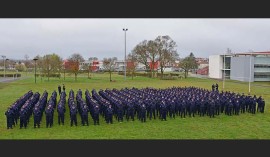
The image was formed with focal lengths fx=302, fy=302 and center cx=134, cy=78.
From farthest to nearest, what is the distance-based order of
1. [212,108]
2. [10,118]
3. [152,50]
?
[152,50]
[212,108]
[10,118]

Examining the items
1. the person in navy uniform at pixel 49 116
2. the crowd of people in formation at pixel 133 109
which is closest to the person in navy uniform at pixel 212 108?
the crowd of people in formation at pixel 133 109

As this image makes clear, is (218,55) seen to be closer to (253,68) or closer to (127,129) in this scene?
(253,68)

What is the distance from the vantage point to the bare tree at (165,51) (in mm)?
62156

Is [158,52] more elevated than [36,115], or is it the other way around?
[158,52]

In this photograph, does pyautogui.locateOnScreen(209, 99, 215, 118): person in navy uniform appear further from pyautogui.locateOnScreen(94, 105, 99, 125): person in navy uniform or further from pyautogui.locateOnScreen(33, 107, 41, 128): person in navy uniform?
pyautogui.locateOnScreen(33, 107, 41, 128): person in navy uniform

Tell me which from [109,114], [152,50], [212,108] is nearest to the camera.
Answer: [109,114]

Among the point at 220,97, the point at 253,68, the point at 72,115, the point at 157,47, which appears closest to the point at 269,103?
the point at 220,97

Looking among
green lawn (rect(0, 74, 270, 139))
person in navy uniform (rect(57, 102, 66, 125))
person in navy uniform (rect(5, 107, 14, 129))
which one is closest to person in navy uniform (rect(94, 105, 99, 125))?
green lawn (rect(0, 74, 270, 139))

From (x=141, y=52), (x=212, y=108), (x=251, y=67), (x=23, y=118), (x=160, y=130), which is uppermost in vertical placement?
(x=141, y=52)

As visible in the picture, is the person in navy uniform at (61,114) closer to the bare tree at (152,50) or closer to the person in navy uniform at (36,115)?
the person in navy uniform at (36,115)

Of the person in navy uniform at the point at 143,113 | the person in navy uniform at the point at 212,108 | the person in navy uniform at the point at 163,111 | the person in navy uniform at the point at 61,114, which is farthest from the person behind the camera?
the person in navy uniform at the point at 212,108

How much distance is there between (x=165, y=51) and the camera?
62.4m

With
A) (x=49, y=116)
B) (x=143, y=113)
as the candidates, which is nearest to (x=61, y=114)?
(x=49, y=116)

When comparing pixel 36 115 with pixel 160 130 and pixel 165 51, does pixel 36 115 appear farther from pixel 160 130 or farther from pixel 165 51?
pixel 165 51
